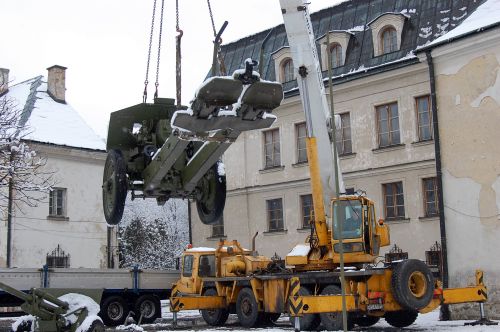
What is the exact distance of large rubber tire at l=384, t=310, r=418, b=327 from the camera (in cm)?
1656

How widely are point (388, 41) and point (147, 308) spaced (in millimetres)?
12736

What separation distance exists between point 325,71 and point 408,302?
15546 millimetres

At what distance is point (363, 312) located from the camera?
49.9 ft

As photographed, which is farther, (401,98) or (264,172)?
(264,172)

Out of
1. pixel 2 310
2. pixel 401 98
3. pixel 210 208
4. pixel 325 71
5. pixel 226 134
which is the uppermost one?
pixel 325 71

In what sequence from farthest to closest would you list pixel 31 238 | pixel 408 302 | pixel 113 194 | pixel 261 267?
pixel 31 238 → pixel 261 267 → pixel 408 302 → pixel 113 194

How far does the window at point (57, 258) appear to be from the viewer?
2936 cm

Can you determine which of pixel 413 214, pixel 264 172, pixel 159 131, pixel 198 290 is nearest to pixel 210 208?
pixel 159 131

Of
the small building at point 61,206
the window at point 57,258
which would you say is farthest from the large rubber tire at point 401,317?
the window at point 57,258

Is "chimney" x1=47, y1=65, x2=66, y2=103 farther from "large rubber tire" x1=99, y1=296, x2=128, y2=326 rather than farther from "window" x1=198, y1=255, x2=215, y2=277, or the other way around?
"window" x1=198, y1=255, x2=215, y2=277

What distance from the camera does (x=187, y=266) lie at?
70.1 feet

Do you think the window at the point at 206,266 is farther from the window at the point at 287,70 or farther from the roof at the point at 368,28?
the window at the point at 287,70

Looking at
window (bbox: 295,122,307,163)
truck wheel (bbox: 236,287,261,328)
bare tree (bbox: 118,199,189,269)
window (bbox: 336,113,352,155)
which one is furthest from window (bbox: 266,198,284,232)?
bare tree (bbox: 118,199,189,269)

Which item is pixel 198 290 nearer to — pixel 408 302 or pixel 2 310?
pixel 2 310
